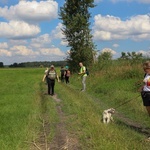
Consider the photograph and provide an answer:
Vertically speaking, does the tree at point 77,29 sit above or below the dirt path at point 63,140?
above

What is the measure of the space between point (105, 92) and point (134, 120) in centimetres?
875

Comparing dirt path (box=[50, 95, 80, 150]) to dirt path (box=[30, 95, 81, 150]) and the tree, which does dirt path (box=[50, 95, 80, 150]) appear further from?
the tree

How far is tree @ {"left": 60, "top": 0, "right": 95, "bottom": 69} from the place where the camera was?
144 ft

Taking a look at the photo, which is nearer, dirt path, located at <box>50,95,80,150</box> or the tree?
dirt path, located at <box>50,95,80,150</box>

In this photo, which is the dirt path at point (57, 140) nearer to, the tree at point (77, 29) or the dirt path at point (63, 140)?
the dirt path at point (63, 140)

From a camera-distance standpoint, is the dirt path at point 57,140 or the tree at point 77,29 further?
the tree at point 77,29

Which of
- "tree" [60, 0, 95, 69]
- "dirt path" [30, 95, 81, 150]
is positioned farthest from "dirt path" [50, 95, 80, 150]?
"tree" [60, 0, 95, 69]

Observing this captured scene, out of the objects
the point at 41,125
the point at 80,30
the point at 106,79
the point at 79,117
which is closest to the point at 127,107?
the point at 79,117

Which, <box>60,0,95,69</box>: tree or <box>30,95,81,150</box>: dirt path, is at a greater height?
<box>60,0,95,69</box>: tree

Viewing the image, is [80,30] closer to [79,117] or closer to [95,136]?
[79,117]

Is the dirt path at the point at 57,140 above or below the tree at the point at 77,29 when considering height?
below

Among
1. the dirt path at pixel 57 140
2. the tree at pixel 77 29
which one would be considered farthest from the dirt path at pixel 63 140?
the tree at pixel 77 29

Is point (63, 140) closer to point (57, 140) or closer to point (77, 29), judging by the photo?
point (57, 140)

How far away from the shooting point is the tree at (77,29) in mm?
44031
